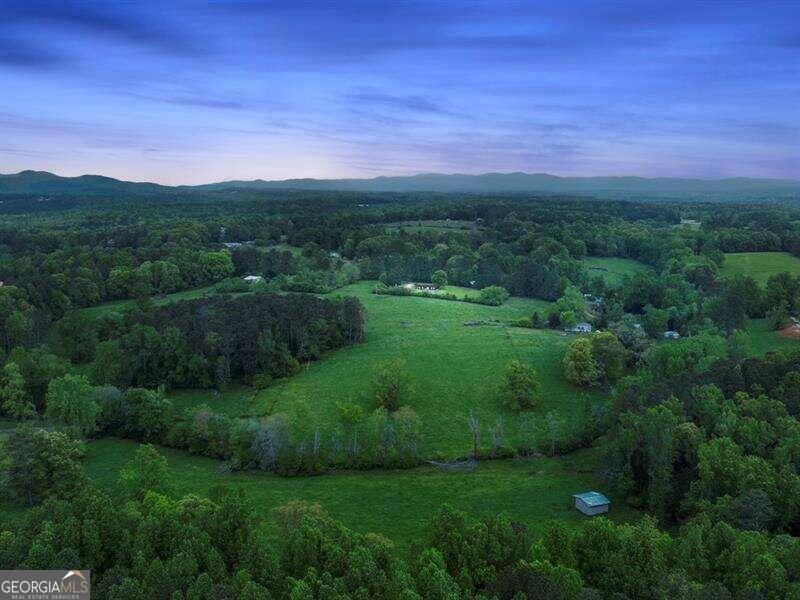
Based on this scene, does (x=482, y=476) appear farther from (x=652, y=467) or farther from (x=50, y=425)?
(x=50, y=425)

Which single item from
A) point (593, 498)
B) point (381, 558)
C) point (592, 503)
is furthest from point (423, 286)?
point (381, 558)

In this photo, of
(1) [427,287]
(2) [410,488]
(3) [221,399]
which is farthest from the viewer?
(1) [427,287]

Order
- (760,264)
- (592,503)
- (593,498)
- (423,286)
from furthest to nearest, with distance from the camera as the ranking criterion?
(760,264)
(423,286)
(593,498)
(592,503)

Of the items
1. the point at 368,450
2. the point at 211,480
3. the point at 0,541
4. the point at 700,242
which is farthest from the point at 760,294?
the point at 0,541

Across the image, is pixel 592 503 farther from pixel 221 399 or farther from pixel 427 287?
pixel 427 287

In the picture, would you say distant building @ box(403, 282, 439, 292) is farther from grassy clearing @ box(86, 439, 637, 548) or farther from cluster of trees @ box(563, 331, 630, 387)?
grassy clearing @ box(86, 439, 637, 548)

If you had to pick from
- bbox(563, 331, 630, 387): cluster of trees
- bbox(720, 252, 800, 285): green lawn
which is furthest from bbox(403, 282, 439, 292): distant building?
bbox(720, 252, 800, 285): green lawn
